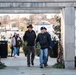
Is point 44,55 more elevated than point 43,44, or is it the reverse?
point 43,44

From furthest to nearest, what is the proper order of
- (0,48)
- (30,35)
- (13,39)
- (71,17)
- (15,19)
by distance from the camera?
(15,19)
(13,39)
(0,48)
(30,35)
(71,17)

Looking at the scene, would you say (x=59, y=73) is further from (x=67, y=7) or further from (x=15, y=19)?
(x=15, y=19)

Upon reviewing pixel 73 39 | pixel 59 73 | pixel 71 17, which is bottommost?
pixel 59 73

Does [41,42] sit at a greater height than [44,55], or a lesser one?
greater

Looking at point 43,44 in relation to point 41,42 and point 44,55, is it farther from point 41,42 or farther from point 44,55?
point 44,55

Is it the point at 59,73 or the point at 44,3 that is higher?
the point at 44,3

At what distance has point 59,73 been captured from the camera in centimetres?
1264

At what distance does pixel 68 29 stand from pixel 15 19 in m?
46.4

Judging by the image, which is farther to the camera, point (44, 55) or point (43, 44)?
point (44, 55)

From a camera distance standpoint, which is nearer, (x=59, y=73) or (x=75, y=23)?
(x=59, y=73)

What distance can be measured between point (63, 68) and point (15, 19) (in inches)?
1825

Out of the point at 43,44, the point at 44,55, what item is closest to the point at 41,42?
the point at 43,44

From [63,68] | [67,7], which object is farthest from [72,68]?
[67,7]

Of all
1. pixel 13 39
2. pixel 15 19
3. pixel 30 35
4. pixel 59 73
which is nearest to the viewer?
pixel 59 73
